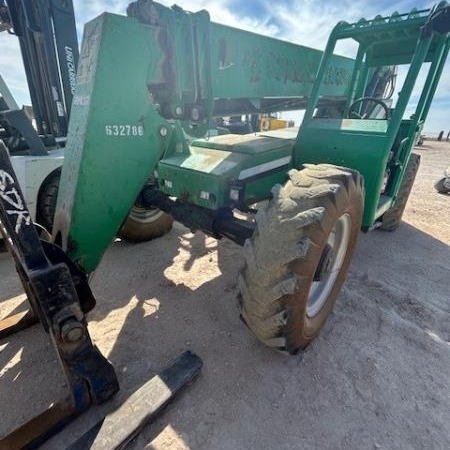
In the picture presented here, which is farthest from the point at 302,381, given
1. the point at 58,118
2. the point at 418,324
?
the point at 58,118

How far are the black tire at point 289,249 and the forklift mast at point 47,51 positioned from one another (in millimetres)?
4173

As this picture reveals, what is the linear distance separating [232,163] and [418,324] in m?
2.20

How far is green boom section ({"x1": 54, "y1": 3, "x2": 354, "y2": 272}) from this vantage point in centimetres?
194

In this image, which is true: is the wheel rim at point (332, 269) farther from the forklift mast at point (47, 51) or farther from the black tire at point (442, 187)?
the black tire at point (442, 187)

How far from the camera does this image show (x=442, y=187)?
718 cm

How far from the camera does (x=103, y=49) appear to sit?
6.17 feet

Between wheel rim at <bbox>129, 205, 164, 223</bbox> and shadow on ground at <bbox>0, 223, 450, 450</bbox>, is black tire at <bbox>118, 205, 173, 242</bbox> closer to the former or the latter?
wheel rim at <bbox>129, 205, 164, 223</bbox>

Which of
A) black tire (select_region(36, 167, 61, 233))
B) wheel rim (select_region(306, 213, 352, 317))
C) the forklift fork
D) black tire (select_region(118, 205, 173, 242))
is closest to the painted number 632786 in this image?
the forklift fork

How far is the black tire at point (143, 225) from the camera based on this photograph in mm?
3984

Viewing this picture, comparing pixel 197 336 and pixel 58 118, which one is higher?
pixel 58 118

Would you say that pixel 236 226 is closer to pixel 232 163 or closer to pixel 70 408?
pixel 232 163

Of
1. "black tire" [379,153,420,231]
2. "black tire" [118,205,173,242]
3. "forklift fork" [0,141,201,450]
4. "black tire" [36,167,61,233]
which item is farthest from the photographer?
"black tire" [379,153,420,231]

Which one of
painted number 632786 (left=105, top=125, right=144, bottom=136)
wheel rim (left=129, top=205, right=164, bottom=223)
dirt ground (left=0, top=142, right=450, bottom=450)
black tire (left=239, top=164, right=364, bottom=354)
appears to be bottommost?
dirt ground (left=0, top=142, right=450, bottom=450)

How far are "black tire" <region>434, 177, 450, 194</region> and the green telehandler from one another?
497cm
